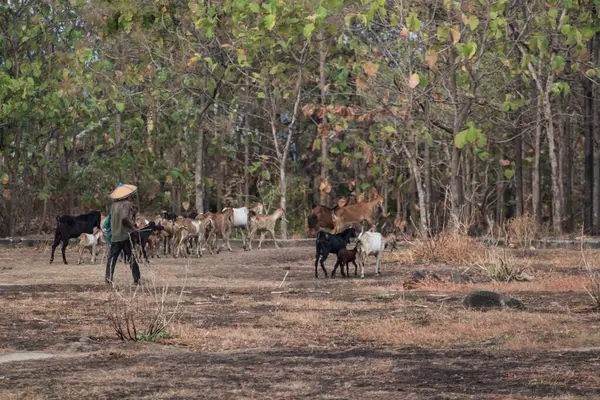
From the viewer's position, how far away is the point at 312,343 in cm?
1284

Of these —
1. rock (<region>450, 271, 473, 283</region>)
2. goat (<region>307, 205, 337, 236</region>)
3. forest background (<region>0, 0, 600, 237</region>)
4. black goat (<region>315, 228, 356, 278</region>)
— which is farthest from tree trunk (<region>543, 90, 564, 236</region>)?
rock (<region>450, 271, 473, 283</region>)

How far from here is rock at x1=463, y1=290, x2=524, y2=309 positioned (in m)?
15.6

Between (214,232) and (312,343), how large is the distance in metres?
16.9

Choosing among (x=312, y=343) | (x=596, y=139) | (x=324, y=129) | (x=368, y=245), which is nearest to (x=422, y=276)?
(x=368, y=245)

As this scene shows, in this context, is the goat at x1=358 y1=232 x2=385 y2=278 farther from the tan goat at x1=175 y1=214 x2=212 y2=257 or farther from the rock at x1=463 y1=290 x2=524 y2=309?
the tan goat at x1=175 y1=214 x2=212 y2=257

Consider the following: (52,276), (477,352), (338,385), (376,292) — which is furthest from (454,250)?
(338,385)

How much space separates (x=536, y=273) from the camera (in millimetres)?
21531

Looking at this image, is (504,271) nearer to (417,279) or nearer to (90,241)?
(417,279)

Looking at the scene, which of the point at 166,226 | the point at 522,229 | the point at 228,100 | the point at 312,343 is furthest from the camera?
the point at 228,100

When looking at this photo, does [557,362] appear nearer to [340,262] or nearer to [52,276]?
[340,262]

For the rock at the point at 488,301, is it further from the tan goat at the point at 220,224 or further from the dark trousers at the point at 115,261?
the tan goat at the point at 220,224

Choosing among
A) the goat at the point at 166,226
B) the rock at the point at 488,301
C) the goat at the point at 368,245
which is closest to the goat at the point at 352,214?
the goat at the point at 166,226

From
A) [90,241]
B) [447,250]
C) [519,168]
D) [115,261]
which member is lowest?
[115,261]

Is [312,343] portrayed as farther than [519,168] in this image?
No
